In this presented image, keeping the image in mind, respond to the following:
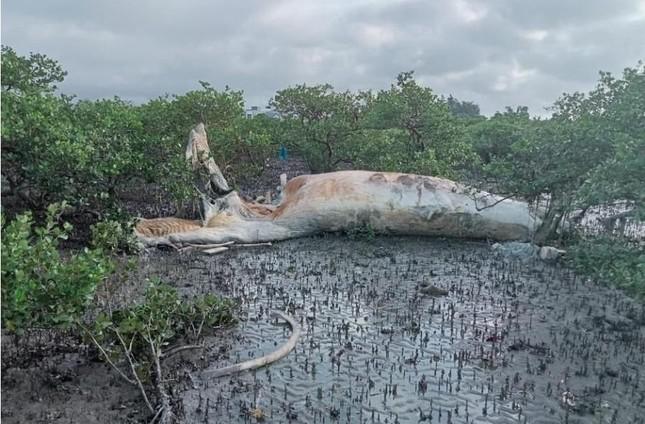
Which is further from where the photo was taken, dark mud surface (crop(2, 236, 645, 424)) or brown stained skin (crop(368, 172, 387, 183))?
brown stained skin (crop(368, 172, 387, 183))

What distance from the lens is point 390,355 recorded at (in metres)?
8.21

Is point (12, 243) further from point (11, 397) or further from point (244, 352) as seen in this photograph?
point (244, 352)

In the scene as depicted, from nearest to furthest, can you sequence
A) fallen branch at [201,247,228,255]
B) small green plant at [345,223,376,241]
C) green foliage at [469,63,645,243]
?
green foliage at [469,63,645,243], fallen branch at [201,247,228,255], small green plant at [345,223,376,241]

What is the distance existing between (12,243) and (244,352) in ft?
11.8

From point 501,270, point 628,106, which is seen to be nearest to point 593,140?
point 628,106

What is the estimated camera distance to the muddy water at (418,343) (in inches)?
266

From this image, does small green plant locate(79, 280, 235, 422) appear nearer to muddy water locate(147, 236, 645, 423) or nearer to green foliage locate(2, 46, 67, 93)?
muddy water locate(147, 236, 645, 423)

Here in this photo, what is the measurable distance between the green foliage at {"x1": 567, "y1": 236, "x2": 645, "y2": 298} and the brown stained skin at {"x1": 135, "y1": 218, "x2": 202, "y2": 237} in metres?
8.90

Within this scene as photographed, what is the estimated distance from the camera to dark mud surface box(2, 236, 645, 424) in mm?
6652

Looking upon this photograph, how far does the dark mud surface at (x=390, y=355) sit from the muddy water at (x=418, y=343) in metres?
0.03

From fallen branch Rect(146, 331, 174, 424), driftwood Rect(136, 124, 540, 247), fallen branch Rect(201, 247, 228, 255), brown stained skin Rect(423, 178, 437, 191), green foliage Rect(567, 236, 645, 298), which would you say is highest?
brown stained skin Rect(423, 178, 437, 191)

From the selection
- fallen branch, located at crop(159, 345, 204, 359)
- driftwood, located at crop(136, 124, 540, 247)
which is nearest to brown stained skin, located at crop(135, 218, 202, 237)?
driftwood, located at crop(136, 124, 540, 247)

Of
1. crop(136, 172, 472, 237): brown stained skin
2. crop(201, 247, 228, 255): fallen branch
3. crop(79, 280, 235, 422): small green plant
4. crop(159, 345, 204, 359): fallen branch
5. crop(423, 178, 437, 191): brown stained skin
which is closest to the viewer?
crop(79, 280, 235, 422): small green plant

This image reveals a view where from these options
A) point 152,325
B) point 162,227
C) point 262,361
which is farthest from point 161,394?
point 162,227
